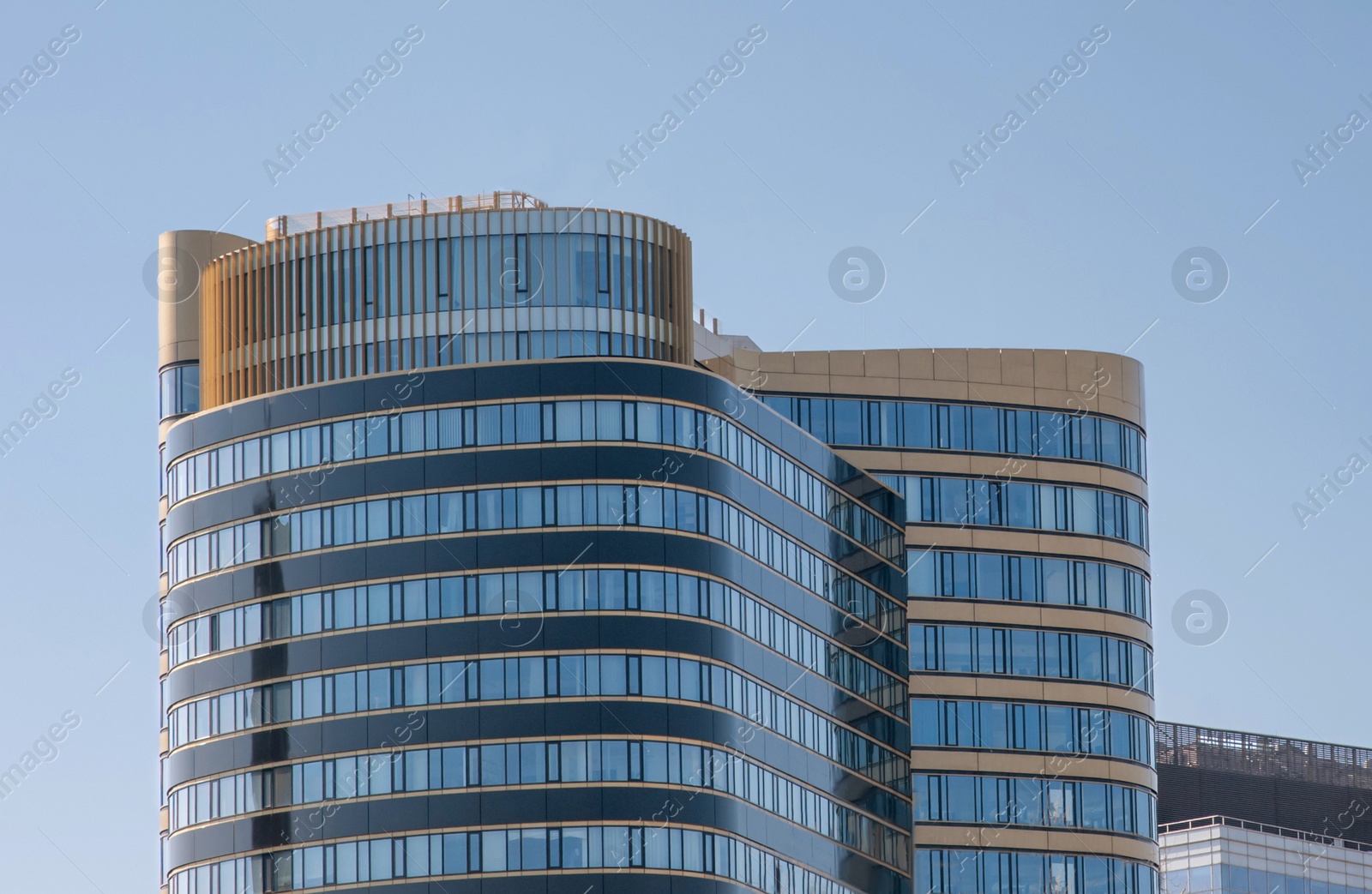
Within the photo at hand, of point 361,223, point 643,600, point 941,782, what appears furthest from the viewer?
point 941,782

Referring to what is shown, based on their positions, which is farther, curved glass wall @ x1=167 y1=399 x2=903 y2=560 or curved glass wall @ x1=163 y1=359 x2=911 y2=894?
curved glass wall @ x1=167 y1=399 x2=903 y2=560

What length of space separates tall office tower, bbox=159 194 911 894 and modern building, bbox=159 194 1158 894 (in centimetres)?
19

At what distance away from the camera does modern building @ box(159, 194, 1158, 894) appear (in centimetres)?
13550

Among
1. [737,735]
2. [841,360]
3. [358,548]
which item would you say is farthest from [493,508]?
[841,360]

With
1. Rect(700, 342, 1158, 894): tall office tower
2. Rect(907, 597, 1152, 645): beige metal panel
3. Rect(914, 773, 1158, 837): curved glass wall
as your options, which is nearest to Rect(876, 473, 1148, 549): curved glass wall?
Rect(700, 342, 1158, 894): tall office tower

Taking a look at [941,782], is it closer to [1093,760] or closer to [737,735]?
[1093,760]

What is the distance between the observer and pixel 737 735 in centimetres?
13850

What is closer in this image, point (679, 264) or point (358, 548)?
point (358, 548)

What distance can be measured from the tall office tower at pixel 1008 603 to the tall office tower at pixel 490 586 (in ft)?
39.5

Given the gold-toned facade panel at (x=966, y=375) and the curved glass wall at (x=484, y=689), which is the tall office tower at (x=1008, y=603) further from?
the curved glass wall at (x=484, y=689)

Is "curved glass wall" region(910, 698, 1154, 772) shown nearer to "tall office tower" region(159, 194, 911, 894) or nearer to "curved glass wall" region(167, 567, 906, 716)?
"tall office tower" region(159, 194, 911, 894)

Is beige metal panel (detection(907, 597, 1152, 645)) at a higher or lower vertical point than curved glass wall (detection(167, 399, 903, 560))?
lower

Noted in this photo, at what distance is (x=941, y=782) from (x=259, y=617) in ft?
142

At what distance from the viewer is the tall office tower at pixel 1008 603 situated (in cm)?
16212
